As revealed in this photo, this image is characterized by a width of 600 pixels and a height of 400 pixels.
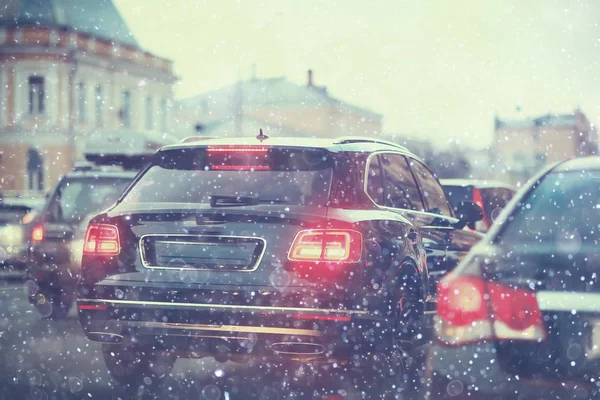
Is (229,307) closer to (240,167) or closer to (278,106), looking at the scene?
(240,167)

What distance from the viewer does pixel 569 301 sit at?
3535 millimetres

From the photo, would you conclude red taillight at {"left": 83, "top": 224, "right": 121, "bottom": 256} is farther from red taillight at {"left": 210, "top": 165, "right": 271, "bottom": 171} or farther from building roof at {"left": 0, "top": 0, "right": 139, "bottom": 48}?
building roof at {"left": 0, "top": 0, "right": 139, "bottom": 48}

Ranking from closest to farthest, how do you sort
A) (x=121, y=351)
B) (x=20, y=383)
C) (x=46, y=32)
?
(x=121, y=351), (x=20, y=383), (x=46, y=32)

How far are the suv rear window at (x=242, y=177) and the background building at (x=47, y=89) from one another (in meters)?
50.6

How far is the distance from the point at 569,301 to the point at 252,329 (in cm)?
230

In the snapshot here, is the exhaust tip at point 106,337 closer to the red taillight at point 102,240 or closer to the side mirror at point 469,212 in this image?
the red taillight at point 102,240

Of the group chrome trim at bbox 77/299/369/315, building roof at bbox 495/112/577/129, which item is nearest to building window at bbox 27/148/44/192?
chrome trim at bbox 77/299/369/315

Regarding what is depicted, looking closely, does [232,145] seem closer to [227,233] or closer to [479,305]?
[227,233]

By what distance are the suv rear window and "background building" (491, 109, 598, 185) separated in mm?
138094

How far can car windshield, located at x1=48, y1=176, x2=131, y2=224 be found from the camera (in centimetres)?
1120

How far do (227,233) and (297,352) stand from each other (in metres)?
0.74

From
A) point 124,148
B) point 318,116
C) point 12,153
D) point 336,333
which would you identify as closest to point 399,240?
point 336,333

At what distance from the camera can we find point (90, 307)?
5855mm

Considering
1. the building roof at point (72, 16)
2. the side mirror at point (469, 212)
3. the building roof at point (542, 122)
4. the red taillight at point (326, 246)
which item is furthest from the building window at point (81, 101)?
the building roof at point (542, 122)
